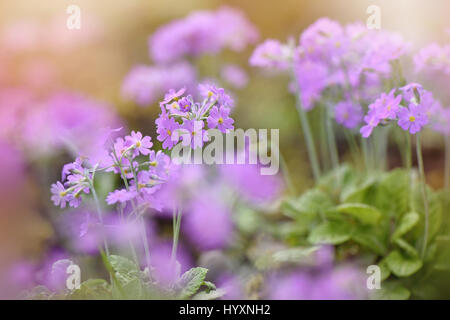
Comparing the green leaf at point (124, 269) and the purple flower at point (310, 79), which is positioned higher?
the purple flower at point (310, 79)

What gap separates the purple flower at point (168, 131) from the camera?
2.91 feet

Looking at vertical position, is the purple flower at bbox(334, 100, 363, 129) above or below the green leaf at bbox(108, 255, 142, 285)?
above

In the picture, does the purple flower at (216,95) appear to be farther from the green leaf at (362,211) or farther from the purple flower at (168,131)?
the green leaf at (362,211)

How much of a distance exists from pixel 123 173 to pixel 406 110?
0.55 m

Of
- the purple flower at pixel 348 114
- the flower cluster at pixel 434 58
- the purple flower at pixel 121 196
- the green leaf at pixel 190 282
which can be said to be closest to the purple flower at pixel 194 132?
the purple flower at pixel 121 196

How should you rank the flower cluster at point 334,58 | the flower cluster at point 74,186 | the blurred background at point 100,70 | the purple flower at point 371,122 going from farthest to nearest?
the blurred background at point 100,70
the flower cluster at point 334,58
the purple flower at point 371,122
the flower cluster at point 74,186

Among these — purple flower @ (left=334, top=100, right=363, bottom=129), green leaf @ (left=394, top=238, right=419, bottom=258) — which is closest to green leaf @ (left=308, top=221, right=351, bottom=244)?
green leaf @ (left=394, top=238, right=419, bottom=258)

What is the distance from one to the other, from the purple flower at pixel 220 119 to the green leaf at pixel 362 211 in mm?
465

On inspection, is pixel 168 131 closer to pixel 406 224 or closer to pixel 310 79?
pixel 310 79

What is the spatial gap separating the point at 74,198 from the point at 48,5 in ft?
3.86

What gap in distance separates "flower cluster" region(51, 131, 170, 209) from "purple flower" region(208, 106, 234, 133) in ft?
0.38

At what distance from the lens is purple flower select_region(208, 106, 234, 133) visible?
90cm

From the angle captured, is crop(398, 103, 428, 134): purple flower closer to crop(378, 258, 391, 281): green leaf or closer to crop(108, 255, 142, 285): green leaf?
crop(378, 258, 391, 281): green leaf

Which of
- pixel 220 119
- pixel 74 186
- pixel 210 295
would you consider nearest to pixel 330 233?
pixel 210 295
